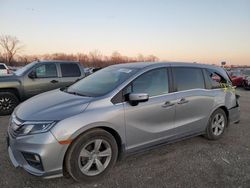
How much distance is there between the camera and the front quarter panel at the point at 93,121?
3.11 metres

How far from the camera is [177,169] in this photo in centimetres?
382

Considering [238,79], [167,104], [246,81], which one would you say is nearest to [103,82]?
[167,104]

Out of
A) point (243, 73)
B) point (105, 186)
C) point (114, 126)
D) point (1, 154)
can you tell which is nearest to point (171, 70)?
point (114, 126)

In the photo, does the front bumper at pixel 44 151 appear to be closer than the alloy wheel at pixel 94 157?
Yes

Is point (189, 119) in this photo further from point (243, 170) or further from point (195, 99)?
point (243, 170)

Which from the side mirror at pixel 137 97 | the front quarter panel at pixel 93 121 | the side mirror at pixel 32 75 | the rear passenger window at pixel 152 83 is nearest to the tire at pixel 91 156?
the front quarter panel at pixel 93 121

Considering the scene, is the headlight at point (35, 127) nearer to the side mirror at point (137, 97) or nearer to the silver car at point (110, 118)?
the silver car at point (110, 118)

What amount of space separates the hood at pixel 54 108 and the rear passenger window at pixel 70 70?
4694 mm

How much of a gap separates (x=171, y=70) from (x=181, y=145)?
1.53 m

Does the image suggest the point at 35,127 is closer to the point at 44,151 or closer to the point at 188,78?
the point at 44,151

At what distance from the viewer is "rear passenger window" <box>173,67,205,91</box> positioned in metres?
4.48

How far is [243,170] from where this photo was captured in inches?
151

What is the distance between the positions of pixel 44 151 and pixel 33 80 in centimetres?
523

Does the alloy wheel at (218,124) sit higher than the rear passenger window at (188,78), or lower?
lower
